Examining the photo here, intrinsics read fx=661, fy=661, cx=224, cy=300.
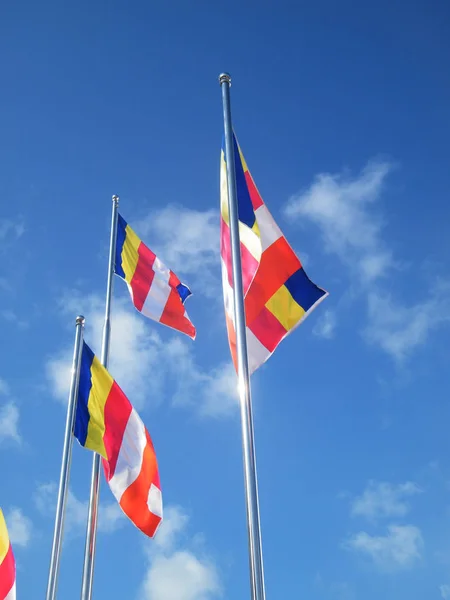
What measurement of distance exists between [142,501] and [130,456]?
3.22 ft

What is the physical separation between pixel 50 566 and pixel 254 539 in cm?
623

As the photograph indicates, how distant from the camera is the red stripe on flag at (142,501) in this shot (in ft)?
45.8

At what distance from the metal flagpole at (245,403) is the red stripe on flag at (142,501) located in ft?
20.6

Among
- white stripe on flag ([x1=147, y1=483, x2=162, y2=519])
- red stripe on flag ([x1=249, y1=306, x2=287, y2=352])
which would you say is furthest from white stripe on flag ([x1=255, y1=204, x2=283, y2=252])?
white stripe on flag ([x1=147, y1=483, x2=162, y2=519])

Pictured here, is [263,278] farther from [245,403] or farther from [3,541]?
[3,541]

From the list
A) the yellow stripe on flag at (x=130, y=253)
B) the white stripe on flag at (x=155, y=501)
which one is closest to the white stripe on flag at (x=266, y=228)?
the white stripe on flag at (x=155, y=501)

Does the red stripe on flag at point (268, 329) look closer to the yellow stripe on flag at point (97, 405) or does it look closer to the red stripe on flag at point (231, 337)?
the red stripe on flag at point (231, 337)

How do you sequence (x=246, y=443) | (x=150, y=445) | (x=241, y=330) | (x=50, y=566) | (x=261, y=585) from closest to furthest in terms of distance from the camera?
(x=261, y=585), (x=246, y=443), (x=241, y=330), (x=50, y=566), (x=150, y=445)

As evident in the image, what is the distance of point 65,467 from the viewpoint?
13.6 m

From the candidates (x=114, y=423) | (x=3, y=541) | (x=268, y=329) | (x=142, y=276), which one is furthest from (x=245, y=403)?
(x=142, y=276)

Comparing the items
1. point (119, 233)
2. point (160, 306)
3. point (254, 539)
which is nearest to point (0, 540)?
point (160, 306)

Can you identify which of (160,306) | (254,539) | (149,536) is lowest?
(254,539)

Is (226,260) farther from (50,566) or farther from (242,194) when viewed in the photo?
(50,566)

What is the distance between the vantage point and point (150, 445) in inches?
586
